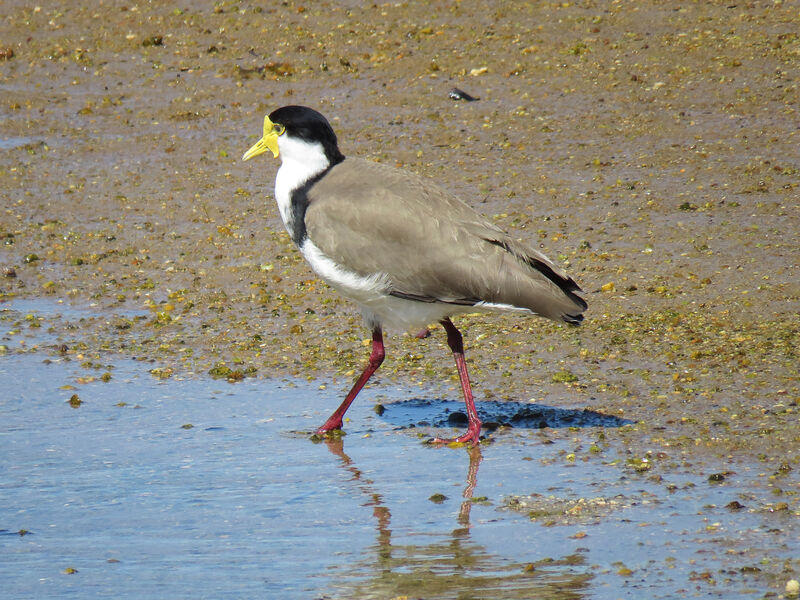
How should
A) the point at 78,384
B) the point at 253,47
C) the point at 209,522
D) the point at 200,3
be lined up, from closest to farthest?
the point at 209,522
the point at 78,384
the point at 253,47
the point at 200,3

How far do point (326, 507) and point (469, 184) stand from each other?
17.6 feet

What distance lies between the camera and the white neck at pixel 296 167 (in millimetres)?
6953

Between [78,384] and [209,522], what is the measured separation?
2.34m

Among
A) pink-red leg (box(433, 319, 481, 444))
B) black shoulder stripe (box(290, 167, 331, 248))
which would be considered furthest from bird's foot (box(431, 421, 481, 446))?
black shoulder stripe (box(290, 167, 331, 248))

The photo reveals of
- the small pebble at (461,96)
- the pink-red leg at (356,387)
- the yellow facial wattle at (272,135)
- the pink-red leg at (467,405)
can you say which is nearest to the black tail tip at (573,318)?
the pink-red leg at (467,405)

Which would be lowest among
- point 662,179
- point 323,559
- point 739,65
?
point 323,559

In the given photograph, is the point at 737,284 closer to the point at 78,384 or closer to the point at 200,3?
the point at 78,384

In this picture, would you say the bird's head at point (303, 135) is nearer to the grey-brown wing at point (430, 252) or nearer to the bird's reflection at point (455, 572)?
the grey-brown wing at point (430, 252)

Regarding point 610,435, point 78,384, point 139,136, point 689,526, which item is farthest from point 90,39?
point 689,526

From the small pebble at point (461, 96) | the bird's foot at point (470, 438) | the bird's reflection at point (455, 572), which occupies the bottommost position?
the bird's reflection at point (455, 572)

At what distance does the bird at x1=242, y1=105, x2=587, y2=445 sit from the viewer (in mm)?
6566

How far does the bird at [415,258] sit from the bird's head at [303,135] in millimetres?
199

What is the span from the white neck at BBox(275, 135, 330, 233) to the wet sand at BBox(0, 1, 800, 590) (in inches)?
49.5

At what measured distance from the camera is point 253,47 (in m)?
14.0
